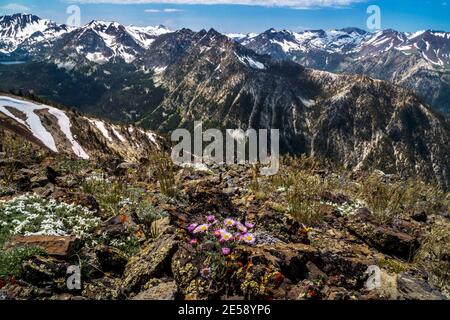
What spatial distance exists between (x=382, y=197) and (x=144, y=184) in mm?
9642

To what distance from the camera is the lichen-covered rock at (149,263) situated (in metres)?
7.86

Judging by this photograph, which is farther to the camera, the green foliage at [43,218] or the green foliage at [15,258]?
the green foliage at [43,218]

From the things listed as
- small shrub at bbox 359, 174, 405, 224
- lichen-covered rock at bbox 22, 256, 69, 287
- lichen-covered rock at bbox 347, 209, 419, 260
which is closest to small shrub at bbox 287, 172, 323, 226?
lichen-covered rock at bbox 347, 209, 419, 260

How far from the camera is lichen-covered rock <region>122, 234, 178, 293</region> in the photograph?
786 cm

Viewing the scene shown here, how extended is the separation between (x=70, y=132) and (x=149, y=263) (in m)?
71.6

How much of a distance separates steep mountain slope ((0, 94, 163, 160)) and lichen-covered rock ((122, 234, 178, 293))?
51809 millimetres

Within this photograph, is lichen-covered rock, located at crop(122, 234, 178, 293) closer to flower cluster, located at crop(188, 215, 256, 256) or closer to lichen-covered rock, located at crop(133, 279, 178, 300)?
lichen-covered rock, located at crop(133, 279, 178, 300)

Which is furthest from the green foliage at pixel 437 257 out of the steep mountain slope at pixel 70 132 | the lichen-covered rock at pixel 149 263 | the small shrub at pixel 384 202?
the steep mountain slope at pixel 70 132

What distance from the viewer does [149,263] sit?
8172 millimetres

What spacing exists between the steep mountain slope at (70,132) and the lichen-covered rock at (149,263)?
51809mm

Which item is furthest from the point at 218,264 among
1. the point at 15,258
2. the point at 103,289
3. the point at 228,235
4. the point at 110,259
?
the point at 15,258

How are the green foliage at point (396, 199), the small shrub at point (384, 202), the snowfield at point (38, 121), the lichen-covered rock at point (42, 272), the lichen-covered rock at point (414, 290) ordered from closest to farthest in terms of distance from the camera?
the lichen-covered rock at point (414, 290) < the lichen-covered rock at point (42, 272) < the small shrub at point (384, 202) < the green foliage at point (396, 199) < the snowfield at point (38, 121)

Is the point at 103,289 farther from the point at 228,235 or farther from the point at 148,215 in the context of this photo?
the point at 148,215

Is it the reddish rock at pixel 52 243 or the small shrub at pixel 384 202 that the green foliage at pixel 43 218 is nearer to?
the reddish rock at pixel 52 243
